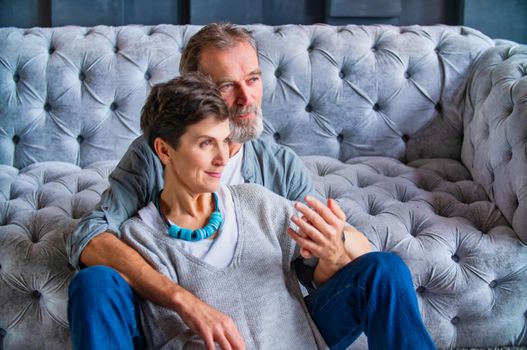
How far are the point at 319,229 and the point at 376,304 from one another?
0.17 meters

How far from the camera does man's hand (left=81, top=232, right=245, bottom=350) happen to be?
3.94 feet

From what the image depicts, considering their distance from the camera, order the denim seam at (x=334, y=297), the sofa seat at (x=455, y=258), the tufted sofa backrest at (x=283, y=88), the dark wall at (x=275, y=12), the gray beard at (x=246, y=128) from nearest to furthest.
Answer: the denim seam at (x=334, y=297) → the gray beard at (x=246, y=128) → the sofa seat at (x=455, y=258) → the tufted sofa backrest at (x=283, y=88) → the dark wall at (x=275, y=12)

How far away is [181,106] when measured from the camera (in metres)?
1.30

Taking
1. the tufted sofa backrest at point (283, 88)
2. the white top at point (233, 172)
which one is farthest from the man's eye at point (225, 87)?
the tufted sofa backrest at point (283, 88)

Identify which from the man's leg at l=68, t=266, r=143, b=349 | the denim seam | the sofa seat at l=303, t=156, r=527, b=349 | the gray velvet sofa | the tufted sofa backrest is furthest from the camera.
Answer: the tufted sofa backrest

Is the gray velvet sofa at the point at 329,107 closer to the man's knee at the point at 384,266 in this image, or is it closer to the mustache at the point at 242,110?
the mustache at the point at 242,110

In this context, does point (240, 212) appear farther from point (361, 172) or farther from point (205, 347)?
point (361, 172)

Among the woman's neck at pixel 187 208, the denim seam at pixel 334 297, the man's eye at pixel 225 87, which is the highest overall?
the man's eye at pixel 225 87

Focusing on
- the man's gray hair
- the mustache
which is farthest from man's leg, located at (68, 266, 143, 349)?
the man's gray hair

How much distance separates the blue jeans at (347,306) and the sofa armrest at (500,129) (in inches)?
24.3

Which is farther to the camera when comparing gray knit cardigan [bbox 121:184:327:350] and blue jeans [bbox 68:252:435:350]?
gray knit cardigan [bbox 121:184:327:350]

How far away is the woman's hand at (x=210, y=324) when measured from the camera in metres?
1.19

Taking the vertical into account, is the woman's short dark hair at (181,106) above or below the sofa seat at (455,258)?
above

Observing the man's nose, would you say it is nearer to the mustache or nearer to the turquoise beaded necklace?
the mustache
